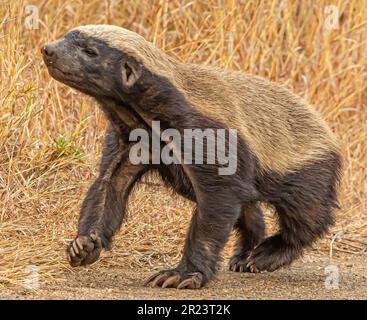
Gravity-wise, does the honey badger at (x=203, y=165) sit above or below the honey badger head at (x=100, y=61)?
below

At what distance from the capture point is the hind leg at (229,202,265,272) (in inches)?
225

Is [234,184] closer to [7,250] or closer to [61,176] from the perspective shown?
[7,250]

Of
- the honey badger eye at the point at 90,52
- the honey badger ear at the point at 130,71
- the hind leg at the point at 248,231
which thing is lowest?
the hind leg at the point at 248,231

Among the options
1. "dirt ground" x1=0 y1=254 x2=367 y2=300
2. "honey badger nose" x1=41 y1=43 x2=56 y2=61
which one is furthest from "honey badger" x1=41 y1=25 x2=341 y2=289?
"dirt ground" x1=0 y1=254 x2=367 y2=300

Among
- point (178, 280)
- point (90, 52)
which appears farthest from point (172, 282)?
point (90, 52)

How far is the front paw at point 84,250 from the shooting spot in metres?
4.85

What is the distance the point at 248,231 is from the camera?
5789mm

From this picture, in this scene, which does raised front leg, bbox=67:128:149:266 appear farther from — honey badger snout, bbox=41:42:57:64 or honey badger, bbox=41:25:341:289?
honey badger snout, bbox=41:42:57:64

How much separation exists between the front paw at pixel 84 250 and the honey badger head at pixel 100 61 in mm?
758

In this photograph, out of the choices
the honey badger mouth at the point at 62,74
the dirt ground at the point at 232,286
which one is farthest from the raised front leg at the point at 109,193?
the honey badger mouth at the point at 62,74

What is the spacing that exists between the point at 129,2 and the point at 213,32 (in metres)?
1.07

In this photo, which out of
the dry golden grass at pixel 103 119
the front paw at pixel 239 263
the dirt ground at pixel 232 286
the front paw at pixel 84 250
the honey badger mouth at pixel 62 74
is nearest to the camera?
the dirt ground at pixel 232 286

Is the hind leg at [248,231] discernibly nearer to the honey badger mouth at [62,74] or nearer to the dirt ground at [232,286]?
the dirt ground at [232,286]

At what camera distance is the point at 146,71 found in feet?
15.3
